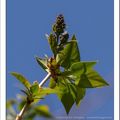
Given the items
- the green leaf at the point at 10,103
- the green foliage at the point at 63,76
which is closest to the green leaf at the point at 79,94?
the green foliage at the point at 63,76

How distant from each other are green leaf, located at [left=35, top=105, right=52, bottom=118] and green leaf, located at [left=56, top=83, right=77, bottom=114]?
6cm

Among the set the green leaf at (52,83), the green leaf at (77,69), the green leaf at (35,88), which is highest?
the green leaf at (77,69)

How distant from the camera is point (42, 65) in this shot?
0.48 meters

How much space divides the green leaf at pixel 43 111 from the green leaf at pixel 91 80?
0.27ft

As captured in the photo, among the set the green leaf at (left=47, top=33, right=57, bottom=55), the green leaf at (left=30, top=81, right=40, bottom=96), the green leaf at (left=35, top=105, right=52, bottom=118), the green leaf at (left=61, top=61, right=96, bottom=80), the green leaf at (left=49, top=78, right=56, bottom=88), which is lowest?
the green leaf at (left=35, top=105, right=52, bottom=118)

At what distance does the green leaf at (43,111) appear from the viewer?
387mm

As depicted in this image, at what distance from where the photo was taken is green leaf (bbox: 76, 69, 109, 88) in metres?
0.46

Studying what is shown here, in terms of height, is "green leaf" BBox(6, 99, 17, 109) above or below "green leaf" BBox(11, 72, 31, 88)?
below
